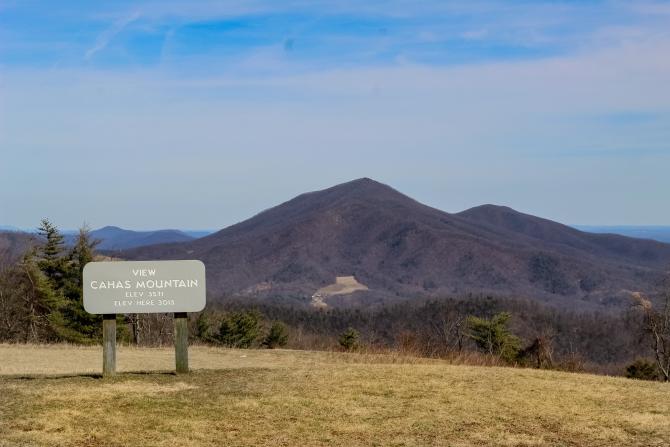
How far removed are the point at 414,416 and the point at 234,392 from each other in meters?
3.37

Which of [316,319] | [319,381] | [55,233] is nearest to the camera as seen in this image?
[319,381]

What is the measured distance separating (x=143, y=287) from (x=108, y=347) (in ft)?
4.23

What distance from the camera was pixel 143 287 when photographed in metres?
15.5

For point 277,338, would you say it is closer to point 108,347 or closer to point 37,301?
point 37,301

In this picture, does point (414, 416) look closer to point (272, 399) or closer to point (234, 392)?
point (272, 399)

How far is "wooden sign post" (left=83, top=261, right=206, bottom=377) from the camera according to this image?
15305 mm

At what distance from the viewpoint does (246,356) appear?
23312 millimetres

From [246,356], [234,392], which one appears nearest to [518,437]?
[234,392]

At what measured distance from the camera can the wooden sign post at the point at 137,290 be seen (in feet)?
50.2

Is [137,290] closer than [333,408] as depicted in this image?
No

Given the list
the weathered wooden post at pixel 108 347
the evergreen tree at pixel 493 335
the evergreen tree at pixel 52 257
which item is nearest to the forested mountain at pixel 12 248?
the evergreen tree at pixel 52 257

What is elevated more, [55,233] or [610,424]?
[55,233]

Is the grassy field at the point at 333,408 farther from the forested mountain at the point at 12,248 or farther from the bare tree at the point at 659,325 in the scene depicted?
the forested mountain at the point at 12,248

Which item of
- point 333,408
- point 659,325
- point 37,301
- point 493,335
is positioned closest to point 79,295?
point 37,301
